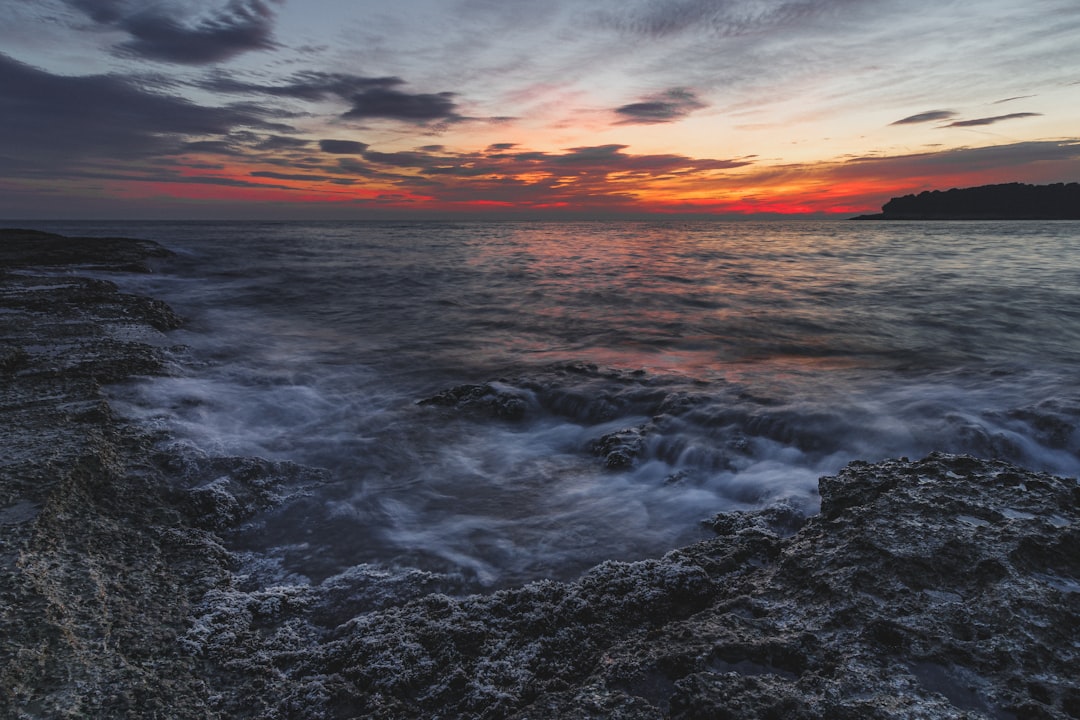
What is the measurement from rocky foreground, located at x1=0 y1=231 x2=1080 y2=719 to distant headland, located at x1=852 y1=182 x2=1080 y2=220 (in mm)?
132136

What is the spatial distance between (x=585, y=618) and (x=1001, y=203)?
444ft

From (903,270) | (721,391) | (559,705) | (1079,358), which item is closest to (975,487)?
(559,705)

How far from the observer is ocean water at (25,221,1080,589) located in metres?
3.88

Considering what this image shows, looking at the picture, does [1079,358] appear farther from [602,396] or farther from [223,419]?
[223,419]

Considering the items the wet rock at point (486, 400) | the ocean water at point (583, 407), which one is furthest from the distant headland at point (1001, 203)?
the wet rock at point (486, 400)

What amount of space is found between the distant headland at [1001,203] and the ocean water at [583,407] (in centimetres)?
11701

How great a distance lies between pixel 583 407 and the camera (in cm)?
636

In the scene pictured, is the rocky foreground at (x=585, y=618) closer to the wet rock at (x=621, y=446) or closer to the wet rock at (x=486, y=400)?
the wet rock at (x=621, y=446)

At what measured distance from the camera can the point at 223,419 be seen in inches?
218

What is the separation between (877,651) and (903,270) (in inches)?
850

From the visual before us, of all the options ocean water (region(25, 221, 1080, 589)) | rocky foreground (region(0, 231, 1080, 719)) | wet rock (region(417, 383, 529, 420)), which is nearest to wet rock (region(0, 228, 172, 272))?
ocean water (region(25, 221, 1080, 589))

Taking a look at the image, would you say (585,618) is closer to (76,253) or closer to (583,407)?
(583,407)

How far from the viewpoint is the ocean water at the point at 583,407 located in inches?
153

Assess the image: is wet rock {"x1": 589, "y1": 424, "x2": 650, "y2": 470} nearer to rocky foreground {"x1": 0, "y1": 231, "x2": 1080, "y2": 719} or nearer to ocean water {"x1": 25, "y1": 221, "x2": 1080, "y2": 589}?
ocean water {"x1": 25, "y1": 221, "x2": 1080, "y2": 589}
